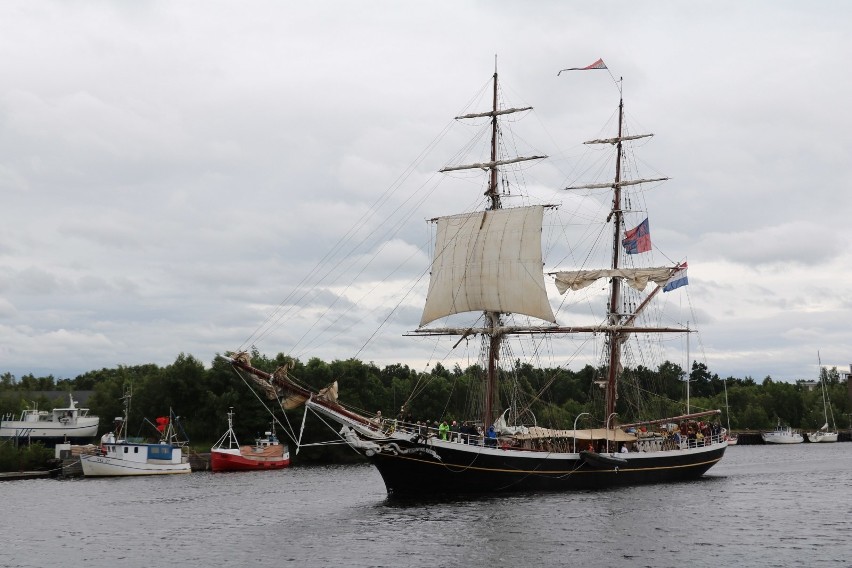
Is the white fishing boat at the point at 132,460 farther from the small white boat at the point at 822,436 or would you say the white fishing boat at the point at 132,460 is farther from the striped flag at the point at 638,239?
the small white boat at the point at 822,436

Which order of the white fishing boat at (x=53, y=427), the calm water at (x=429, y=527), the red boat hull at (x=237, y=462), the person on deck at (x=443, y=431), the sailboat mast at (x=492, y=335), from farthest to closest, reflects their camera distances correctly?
the white fishing boat at (x=53, y=427), the red boat hull at (x=237, y=462), the sailboat mast at (x=492, y=335), the person on deck at (x=443, y=431), the calm water at (x=429, y=527)

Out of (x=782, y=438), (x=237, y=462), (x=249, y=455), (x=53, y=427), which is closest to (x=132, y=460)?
(x=237, y=462)

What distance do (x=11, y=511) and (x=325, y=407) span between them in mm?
20222

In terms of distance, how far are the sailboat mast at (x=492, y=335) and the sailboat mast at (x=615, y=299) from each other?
10.9 m

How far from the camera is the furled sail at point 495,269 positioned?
7400cm

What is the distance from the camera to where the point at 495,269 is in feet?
244

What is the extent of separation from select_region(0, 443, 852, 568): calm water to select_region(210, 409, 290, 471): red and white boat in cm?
2517

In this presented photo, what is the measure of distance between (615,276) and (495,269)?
1133 cm

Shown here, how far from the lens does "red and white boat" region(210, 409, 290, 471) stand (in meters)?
99.6

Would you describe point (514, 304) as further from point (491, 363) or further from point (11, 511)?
point (11, 511)

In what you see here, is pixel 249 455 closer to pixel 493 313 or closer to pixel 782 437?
pixel 493 313

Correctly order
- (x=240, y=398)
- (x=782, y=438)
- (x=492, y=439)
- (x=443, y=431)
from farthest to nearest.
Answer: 1. (x=782, y=438)
2. (x=240, y=398)
3. (x=492, y=439)
4. (x=443, y=431)

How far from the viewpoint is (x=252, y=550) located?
4278 cm

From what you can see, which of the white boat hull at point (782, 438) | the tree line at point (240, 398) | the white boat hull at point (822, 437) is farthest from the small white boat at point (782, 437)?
the tree line at point (240, 398)
